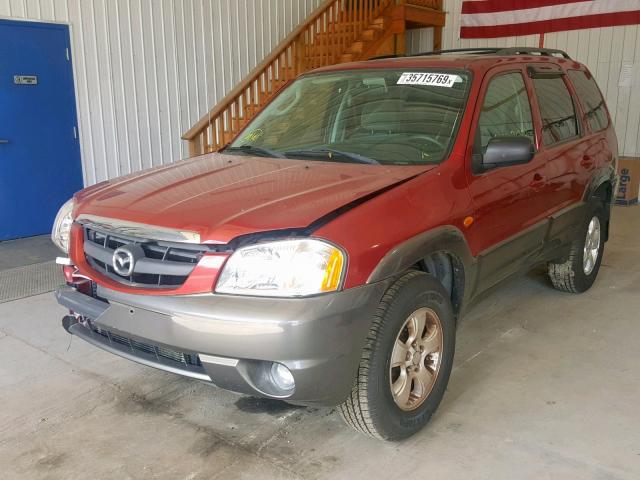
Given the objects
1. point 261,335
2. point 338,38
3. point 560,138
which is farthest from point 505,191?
point 338,38

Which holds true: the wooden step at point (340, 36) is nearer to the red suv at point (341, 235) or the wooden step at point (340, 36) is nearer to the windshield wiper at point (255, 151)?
the red suv at point (341, 235)

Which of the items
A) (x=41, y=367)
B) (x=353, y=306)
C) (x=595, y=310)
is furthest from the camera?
(x=595, y=310)

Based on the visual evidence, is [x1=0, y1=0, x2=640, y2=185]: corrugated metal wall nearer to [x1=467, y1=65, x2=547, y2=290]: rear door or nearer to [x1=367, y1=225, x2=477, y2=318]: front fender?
[x1=467, y1=65, x2=547, y2=290]: rear door

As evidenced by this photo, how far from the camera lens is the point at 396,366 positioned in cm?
242

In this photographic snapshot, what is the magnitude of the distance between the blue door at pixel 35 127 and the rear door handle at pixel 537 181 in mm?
5266

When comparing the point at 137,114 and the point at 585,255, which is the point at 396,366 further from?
Answer: the point at 137,114

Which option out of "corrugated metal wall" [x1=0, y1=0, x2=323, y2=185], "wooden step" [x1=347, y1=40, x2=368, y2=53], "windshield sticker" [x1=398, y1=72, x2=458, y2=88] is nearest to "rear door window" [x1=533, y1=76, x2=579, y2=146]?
"windshield sticker" [x1=398, y1=72, x2=458, y2=88]

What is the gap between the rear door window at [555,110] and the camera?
3531 millimetres

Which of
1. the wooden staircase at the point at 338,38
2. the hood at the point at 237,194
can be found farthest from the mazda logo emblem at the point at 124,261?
the wooden staircase at the point at 338,38

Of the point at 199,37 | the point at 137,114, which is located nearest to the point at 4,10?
the point at 137,114

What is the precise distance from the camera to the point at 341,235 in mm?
2088

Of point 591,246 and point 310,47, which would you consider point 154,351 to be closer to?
point 591,246

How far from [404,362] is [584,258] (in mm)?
2515

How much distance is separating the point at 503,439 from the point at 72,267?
2055mm
